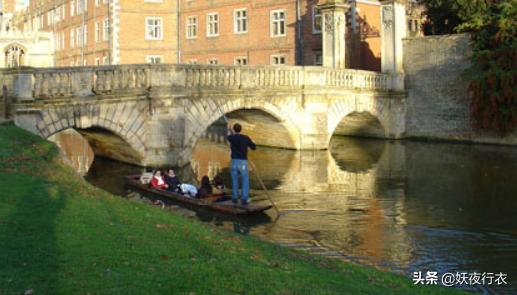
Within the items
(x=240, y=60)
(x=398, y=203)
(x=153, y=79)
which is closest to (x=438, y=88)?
(x=398, y=203)

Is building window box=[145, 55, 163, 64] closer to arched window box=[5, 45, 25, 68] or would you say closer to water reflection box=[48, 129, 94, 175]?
water reflection box=[48, 129, 94, 175]

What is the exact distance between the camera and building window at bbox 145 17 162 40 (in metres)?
46.5

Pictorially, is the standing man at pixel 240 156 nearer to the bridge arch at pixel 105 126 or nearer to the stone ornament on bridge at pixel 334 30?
the bridge arch at pixel 105 126

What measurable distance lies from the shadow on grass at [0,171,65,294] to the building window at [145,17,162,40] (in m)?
36.2

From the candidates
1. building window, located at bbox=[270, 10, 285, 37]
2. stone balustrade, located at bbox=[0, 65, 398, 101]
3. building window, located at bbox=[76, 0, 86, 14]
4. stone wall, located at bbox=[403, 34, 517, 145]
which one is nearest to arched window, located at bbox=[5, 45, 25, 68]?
building window, located at bbox=[76, 0, 86, 14]

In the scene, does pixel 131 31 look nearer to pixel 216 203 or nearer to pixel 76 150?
pixel 76 150

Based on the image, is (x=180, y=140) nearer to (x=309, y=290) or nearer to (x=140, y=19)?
(x=309, y=290)

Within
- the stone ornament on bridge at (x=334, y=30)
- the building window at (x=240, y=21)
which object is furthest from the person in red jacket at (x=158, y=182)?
the building window at (x=240, y=21)

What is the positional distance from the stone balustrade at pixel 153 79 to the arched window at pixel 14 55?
3887cm

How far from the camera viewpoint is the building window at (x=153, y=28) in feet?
153

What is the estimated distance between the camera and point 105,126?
19.4m

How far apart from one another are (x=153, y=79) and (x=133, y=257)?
44.9 feet

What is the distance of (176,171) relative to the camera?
68.0 ft

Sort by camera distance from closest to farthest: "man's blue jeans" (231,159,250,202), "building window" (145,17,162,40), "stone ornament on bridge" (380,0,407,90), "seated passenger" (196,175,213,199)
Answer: "man's blue jeans" (231,159,250,202), "seated passenger" (196,175,213,199), "stone ornament on bridge" (380,0,407,90), "building window" (145,17,162,40)
